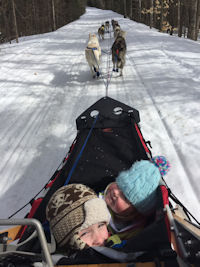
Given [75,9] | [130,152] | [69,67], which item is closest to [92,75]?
[69,67]

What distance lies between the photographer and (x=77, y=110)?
169 inches

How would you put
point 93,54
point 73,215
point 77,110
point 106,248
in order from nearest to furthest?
point 106,248
point 73,215
point 77,110
point 93,54

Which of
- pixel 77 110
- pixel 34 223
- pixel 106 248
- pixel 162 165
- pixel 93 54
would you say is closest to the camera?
pixel 34 223

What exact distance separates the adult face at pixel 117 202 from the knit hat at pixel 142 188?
5 centimetres

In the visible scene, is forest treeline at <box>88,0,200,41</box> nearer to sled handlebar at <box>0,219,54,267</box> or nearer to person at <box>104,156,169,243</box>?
person at <box>104,156,169,243</box>

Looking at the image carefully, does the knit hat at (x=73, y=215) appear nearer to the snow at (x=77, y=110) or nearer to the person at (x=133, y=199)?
the person at (x=133, y=199)

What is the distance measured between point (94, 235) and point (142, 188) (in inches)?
15.7

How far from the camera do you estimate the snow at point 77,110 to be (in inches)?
106

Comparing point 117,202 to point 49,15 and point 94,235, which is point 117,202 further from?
point 49,15

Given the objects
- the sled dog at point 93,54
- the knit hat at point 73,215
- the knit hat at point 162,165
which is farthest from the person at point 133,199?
the sled dog at point 93,54

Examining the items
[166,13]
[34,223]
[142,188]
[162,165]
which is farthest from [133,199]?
[166,13]

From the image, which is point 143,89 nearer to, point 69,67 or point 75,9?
point 69,67

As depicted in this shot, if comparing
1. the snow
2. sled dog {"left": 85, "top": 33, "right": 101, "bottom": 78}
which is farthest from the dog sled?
sled dog {"left": 85, "top": 33, "right": 101, "bottom": 78}

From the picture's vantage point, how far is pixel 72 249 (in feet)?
4.22
